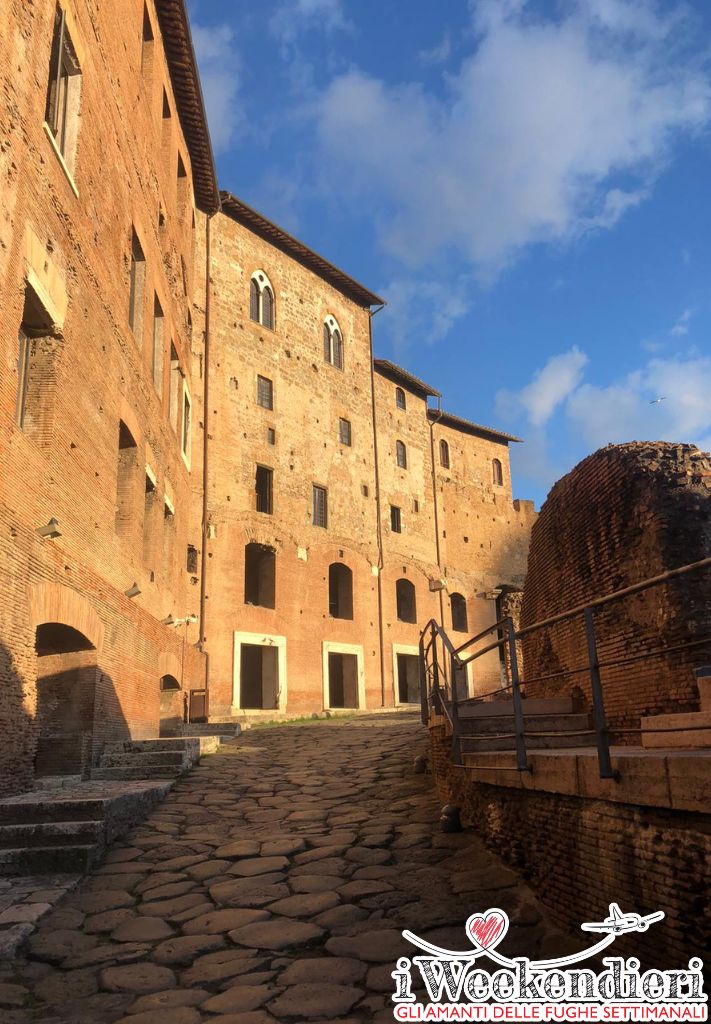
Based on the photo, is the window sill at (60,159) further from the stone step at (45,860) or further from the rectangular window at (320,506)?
the rectangular window at (320,506)

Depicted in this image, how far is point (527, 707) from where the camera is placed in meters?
8.48

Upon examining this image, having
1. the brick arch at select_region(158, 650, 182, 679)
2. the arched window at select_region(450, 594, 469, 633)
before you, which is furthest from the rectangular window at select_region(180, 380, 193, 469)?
the arched window at select_region(450, 594, 469, 633)

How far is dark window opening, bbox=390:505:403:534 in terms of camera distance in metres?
27.6

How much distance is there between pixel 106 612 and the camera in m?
10.2

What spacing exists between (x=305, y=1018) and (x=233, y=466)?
18.5 meters

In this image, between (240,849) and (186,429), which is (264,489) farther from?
(240,849)

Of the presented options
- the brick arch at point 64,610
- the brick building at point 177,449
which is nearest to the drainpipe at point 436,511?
the brick building at point 177,449

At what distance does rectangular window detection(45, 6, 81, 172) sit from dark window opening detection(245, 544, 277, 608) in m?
13.5

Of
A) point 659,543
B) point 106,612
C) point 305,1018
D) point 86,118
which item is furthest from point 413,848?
point 86,118

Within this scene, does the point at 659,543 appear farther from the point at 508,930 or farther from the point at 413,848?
the point at 508,930

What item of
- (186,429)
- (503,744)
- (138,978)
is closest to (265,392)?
(186,429)

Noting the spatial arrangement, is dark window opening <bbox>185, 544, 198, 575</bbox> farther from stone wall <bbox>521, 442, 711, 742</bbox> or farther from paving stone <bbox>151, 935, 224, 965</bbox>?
paving stone <bbox>151, 935, 224, 965</bbox>

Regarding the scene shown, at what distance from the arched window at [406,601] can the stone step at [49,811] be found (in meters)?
21.1

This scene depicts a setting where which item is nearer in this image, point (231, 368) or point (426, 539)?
point (231, 368)
